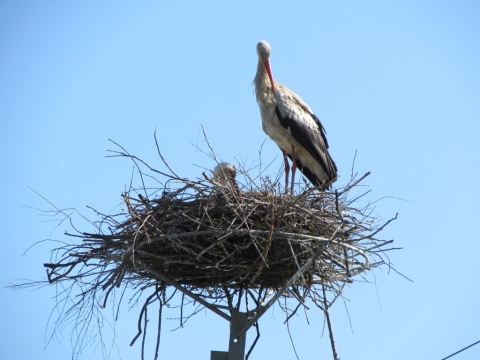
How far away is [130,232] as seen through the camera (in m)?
5.91

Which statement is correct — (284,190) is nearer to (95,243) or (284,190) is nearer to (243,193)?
(243,193)

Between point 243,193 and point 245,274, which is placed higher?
point 243,193

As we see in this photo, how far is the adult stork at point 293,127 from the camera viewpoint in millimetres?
8398

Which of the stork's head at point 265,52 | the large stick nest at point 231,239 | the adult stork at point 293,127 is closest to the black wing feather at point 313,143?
the adult stork at point 293,127

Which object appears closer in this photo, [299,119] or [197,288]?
[197,288]

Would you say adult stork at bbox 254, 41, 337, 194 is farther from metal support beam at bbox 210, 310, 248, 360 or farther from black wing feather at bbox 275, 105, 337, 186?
metal support beam at bbox 210, 310, 248, 360

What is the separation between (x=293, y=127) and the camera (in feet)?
27.4

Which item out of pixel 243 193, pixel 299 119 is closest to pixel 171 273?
pixel 243 193

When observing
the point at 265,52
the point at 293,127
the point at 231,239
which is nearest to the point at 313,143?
the point at 293,127

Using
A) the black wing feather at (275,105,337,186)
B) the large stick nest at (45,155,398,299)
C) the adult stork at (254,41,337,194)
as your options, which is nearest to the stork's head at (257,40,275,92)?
the adult stork at (254,41,337,194)

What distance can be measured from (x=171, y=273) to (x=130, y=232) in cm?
42

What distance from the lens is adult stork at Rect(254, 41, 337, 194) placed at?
331 inches

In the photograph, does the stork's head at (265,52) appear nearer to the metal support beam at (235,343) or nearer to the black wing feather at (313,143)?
the black wing feather at (313,143)

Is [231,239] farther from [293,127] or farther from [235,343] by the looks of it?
[293,127]
